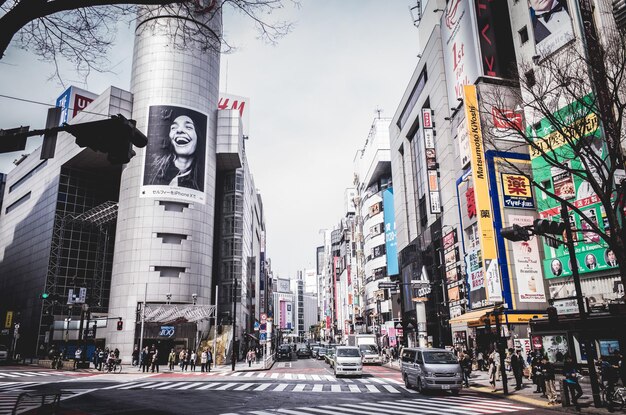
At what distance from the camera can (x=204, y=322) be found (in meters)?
51.7

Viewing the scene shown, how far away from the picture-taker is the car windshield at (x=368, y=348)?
44938 millimetres

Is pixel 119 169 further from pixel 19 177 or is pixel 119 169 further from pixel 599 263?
pixel 599 263

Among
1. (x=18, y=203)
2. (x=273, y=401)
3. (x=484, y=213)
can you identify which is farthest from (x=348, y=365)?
(x=18, y=203)

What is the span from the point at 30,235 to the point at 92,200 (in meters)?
12.8

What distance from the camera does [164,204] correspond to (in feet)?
172

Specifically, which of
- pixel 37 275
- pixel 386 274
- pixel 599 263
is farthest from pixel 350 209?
pixel 599 263

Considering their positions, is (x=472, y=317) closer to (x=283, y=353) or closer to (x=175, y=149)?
(x=283, y=353)

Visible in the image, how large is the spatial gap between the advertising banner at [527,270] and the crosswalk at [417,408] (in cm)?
1752

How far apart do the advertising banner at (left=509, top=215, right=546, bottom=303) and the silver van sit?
1571 centimetres

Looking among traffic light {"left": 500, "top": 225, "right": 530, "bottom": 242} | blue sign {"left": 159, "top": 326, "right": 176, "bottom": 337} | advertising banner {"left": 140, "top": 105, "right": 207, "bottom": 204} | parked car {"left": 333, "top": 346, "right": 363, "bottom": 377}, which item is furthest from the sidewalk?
advertising banner {"left": 140, "top": 105, "right": 207, "bottom": 204}

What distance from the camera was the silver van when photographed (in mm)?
17875

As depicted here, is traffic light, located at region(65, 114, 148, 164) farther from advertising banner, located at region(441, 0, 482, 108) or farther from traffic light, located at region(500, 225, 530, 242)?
advertising banner, located at region(441, 0, 482, 108)

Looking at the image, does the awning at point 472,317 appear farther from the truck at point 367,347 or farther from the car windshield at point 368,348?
the car windshield at point 368,348

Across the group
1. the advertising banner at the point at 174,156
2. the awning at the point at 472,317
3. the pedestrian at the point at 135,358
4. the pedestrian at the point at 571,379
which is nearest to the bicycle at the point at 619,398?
the pedestrian at the point at 571,379
